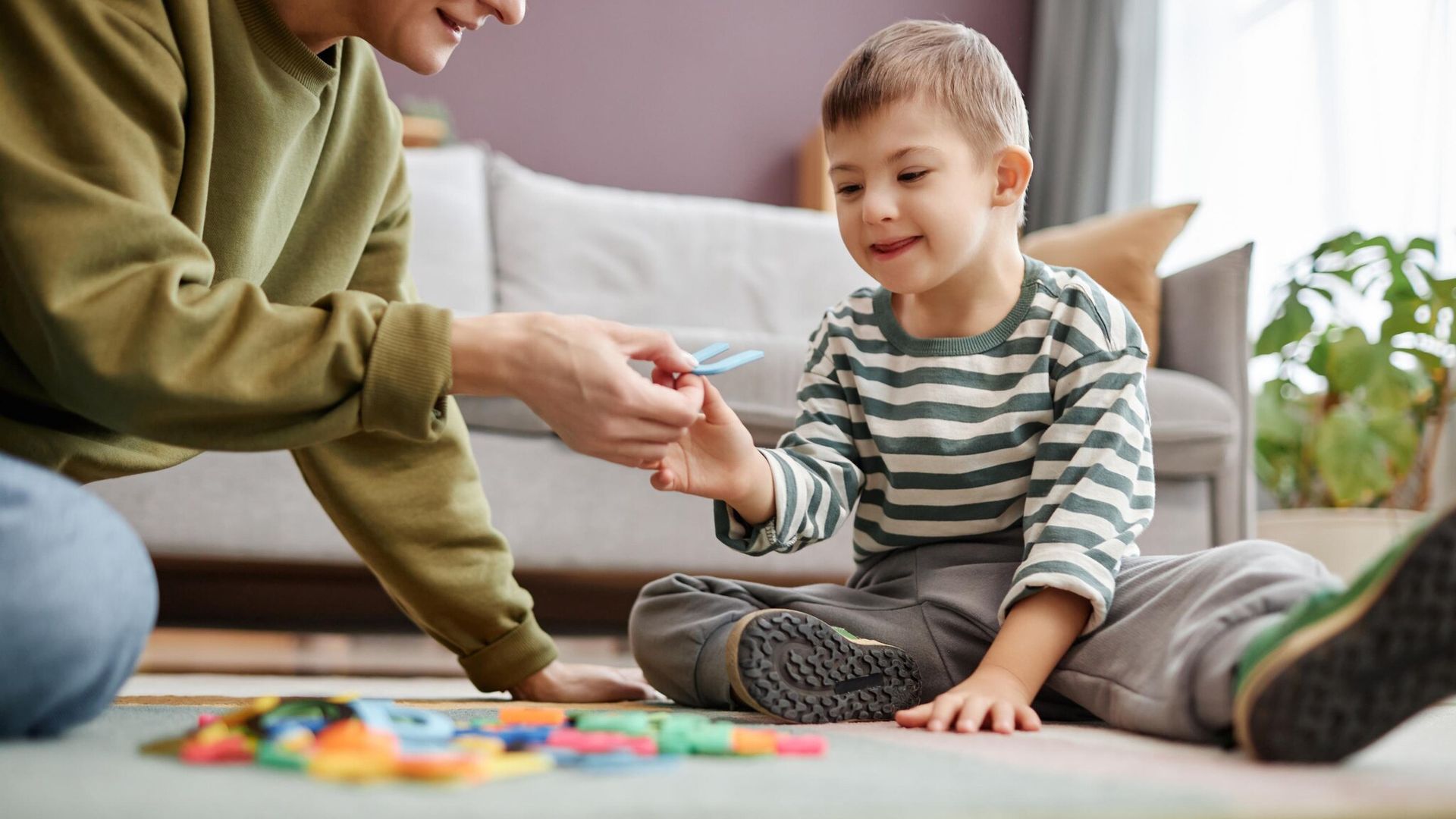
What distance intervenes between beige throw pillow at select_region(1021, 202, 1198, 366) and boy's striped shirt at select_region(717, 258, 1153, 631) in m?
1.03

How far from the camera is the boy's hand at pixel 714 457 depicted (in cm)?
99

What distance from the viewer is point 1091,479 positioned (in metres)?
1.01

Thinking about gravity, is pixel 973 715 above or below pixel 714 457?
below

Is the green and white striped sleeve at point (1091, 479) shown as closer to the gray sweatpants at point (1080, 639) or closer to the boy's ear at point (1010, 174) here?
the gray sweatpants at point (1080, 639)

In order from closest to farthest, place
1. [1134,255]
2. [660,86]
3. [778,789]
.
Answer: [778,789] → [1134,255] → [660,86]

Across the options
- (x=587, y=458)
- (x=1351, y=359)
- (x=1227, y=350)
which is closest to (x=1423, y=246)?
(x=1351, y=359)

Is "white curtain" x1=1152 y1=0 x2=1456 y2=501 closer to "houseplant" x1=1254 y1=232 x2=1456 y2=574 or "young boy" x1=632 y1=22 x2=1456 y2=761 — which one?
"houseplant" x1=1254 y1=232 x2=1456 y2=574

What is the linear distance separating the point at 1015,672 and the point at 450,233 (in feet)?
5.91

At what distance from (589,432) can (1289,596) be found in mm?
462

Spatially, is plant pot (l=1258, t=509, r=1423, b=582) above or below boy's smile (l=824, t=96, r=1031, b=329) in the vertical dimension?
below

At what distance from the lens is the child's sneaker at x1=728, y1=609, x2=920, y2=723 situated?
0.91 meters

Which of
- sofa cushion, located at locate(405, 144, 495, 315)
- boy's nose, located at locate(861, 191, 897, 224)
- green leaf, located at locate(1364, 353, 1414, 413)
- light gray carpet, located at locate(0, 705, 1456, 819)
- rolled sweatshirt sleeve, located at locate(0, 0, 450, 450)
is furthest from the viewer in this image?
sofa cushion, located at locate(405, 144, 495, 315)

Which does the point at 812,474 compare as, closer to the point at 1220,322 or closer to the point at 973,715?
the point at 973,715

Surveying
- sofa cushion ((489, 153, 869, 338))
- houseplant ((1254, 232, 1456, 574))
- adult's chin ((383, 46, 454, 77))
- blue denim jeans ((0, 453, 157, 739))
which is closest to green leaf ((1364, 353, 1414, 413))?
houseplant ((1254, 232, 1456, 574))
